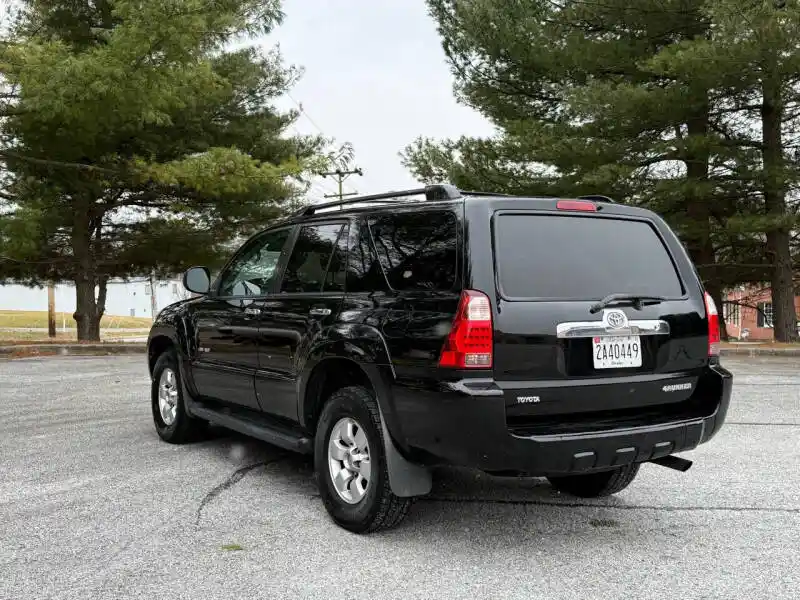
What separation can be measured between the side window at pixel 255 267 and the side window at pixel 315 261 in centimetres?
25

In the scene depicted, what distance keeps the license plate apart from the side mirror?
3.32m

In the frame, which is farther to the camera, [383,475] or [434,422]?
[383,475]

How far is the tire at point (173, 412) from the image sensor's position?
6.23 meters

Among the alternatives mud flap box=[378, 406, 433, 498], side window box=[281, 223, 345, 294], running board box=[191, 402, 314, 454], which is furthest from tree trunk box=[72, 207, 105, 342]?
mud flap box=[378, 406, 433, 498]

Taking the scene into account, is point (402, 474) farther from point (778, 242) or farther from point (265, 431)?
point (778, 242)

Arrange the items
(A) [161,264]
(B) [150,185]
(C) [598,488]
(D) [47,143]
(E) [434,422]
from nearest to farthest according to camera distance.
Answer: (E) [434,422] → (C) [598,488] → (D) [47,143] → (B) [150,185] → (A) [161,264]

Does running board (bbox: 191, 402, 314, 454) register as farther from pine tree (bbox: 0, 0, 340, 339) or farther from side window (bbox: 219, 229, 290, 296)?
pine tree (bbox: 0, 0, 340, 339)

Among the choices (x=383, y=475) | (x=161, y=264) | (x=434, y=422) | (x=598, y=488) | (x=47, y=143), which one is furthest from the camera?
(x=161, y=264)

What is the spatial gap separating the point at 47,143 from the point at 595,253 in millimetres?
15854

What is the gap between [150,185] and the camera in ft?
64.5

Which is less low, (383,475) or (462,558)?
(383,475)

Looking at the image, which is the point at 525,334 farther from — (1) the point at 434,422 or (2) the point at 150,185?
(2) the point at 150,185

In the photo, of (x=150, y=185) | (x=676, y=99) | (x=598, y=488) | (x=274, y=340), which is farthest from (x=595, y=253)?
(x=150, y=185)

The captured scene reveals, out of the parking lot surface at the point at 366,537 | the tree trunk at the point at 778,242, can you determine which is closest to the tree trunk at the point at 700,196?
the tree trunk at the point at 778,242
